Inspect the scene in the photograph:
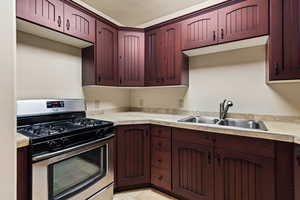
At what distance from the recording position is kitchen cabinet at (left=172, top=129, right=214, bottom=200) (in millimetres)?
1595

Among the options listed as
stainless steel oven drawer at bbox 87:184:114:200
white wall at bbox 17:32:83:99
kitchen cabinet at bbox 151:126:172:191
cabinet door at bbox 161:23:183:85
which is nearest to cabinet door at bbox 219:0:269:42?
cabinet door at bbox 161:23:183:85

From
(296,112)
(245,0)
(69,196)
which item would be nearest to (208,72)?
(245,0)

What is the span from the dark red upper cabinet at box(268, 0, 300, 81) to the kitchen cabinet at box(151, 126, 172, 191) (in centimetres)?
125

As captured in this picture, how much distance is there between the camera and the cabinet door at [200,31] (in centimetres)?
190

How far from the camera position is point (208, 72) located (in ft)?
7.50

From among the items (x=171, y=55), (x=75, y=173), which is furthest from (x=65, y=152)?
(x=171, y=55)

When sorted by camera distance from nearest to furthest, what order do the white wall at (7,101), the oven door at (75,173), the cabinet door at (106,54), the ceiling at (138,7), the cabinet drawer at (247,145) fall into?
1. the white wall at (7,101)
2. the oven door at (75,173)
3. the cabinet drawer at (247,145)
4. the cabinet door at (106,54)
5. the ceiling at (138,7)

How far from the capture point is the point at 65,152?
4.40 ft

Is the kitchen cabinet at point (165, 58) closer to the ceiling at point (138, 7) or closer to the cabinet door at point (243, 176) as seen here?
the ceiling at point (138, 7)

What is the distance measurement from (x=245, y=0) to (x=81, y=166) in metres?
2.36

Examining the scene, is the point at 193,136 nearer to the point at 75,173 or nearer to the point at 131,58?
the point at 75,173

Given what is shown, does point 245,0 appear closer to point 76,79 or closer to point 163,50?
point 163,50

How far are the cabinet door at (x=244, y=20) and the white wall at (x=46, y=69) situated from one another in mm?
1919

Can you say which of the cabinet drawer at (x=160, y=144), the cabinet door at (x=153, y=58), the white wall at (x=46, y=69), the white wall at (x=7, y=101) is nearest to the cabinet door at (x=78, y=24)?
the white wall at (x=46, y=69)
